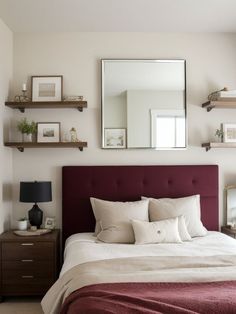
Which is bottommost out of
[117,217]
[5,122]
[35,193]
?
[117,217]

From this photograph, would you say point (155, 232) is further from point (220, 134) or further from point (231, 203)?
point (220, 134)

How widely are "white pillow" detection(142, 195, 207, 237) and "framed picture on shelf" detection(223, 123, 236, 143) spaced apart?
778mm

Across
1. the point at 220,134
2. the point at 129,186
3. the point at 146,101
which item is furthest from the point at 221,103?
the point at 129,186

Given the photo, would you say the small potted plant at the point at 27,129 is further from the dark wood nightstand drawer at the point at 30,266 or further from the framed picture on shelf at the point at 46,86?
the dark wood nightstand drawer at the point at 30,266

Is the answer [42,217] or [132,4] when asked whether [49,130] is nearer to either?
[42,217]

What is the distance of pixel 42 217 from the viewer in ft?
13.9

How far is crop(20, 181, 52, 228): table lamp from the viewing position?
4.01 metres

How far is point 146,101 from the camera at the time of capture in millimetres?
4398

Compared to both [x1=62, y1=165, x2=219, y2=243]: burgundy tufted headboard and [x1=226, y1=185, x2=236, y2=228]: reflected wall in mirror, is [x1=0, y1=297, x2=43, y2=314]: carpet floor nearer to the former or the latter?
[x1=62, y1=165, x2=219, y2=243]: burgundy tufted headboard

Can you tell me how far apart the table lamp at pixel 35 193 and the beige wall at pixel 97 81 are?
0.23 meters

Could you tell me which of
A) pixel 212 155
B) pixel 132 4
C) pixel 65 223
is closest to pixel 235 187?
pixel 212 155

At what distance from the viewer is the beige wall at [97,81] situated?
4.38 metres

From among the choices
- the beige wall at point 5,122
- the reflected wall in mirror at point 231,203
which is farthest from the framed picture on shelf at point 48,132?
the reflected wall in mirror at point 231,203

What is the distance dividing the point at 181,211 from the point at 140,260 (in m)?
1.18
